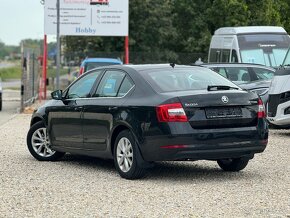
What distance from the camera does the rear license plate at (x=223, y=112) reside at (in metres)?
10.3

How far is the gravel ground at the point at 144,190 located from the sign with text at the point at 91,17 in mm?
21154

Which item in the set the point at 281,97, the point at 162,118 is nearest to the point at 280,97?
the point at 281,97

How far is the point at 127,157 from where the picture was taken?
10.7 metres

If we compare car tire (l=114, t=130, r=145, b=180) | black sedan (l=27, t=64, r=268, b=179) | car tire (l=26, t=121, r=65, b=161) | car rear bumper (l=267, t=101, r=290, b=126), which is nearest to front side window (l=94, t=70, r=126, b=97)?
black sedan (l=27, t=64, r=268, b=179)

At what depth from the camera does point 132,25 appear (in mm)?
45000

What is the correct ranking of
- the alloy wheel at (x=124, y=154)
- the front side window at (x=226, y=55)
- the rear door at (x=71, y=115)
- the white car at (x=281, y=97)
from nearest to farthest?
the alloy wheel at (x=124, y=154) < the rear door at (x=71, y=115) < the white car at (x=281, y=97) < the front side window at (x=226, y=55)

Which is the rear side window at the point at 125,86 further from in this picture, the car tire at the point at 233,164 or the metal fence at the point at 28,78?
the metal fence at the point at 28,78

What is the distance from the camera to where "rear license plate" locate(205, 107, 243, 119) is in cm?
1026

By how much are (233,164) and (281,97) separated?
18.3 feet

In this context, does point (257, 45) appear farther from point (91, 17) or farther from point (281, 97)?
point (281, 97)

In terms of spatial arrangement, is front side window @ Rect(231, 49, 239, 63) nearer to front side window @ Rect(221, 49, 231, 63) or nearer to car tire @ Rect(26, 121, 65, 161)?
front side window @ Rect(221, 49, 231, 63)

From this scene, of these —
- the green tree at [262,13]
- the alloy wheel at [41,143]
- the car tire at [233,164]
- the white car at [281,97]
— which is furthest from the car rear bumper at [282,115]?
the green tree at [262,13]

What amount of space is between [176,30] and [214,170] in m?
34.7

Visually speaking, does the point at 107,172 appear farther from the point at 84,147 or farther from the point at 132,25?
the point at 132,25
